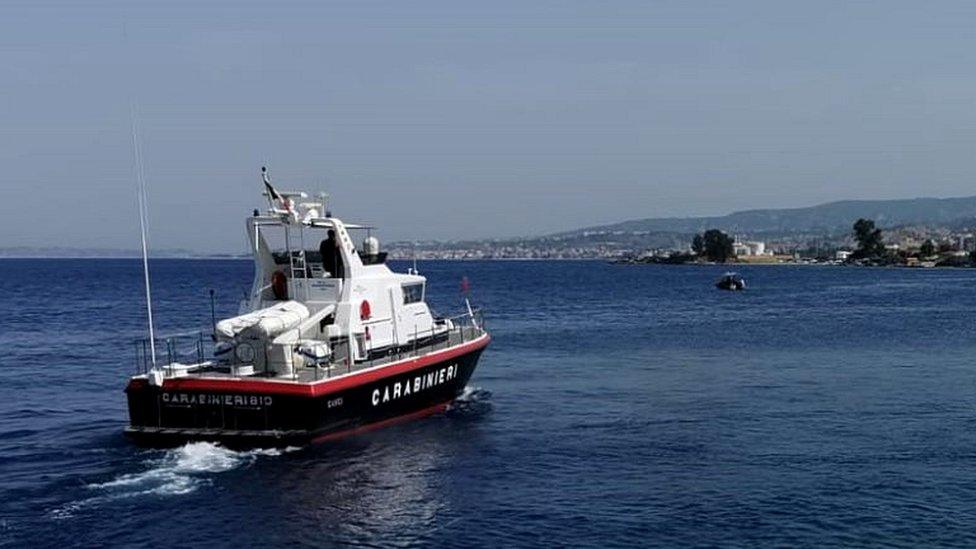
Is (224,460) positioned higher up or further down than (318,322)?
further down

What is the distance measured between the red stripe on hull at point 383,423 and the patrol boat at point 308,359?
0.21 ft

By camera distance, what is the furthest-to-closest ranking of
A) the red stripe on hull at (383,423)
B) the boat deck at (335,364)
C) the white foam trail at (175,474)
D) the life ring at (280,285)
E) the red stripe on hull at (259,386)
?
1. the life ring at (280,285)
2. the red stripe on hull at (383,423)
3. the boat deck at (335,364)
4. the red stripe on hull at (259,386)
5. the white foam trail at (175,474)

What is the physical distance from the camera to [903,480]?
2603 cm

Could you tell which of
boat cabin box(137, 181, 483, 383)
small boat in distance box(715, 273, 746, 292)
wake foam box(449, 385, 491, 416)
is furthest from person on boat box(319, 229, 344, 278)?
small boat in distance box(715, 273, 746, 292)

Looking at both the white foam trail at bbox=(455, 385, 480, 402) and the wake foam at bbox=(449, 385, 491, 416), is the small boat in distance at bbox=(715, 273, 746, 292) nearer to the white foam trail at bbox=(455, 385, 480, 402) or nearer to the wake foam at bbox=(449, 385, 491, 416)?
the white foam trail at bbox=(455, 385, 480, 402)

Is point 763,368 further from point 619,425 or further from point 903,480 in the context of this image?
point 903,480

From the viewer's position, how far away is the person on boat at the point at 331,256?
3434 centimetres

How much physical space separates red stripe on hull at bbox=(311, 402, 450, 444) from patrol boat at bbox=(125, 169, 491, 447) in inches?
2.6

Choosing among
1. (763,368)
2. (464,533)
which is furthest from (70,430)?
(763,368)

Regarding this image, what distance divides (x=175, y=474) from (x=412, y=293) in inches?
529

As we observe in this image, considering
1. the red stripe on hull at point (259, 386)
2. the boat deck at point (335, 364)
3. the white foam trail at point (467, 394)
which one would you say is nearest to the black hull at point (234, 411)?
the red stripe on hull at point (259, 386)

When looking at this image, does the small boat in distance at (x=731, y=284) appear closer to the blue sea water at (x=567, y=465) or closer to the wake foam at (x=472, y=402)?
the blue sea water at (x=567, y=465)

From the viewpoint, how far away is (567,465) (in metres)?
28.1

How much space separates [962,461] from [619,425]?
33.5 feet
